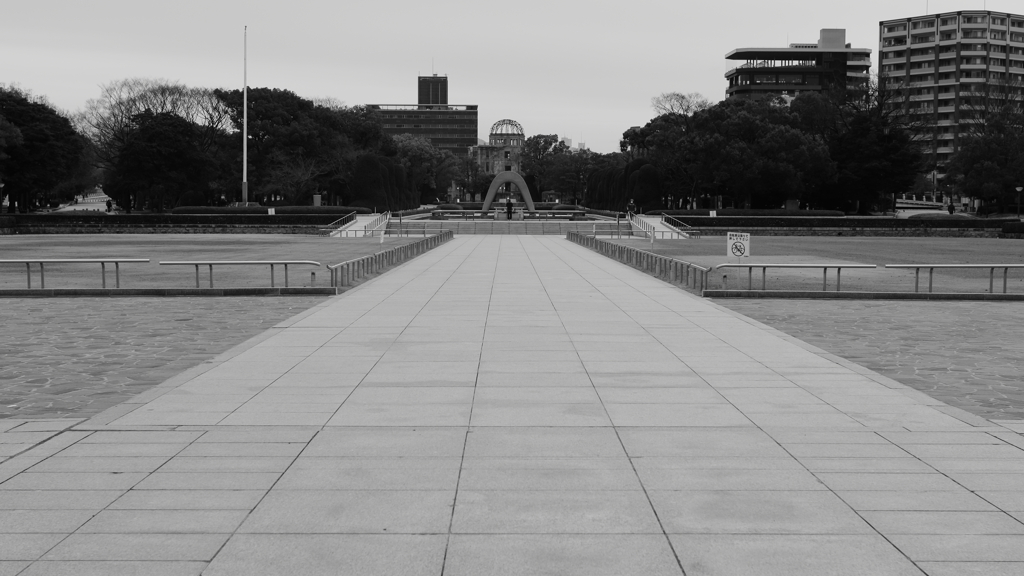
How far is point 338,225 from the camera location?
60.1m

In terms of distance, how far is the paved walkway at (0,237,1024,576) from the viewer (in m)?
4.51

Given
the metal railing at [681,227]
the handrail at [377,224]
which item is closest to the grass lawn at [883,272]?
the metal railing at [681,227]

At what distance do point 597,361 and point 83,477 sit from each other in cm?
577

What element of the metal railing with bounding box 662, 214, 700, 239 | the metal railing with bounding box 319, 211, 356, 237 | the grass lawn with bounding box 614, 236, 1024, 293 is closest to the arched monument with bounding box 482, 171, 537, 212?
the metal railing with bounding box 319, 211, 356, 237

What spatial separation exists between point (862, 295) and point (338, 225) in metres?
45.8

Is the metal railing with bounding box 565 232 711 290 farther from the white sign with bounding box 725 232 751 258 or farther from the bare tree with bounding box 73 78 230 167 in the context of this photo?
the bare tree with bounding box 73 78 230 167

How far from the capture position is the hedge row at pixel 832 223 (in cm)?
5666

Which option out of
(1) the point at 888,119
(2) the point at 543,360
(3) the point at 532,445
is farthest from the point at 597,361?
(1) the point at 888,119

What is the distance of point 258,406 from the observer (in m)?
7.93

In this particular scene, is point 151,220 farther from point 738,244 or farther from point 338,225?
point 738,244

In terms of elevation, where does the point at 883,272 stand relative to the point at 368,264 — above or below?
below

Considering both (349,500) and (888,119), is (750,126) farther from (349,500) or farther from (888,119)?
(349,500)

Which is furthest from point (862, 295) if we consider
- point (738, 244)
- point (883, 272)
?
point (883, 272)

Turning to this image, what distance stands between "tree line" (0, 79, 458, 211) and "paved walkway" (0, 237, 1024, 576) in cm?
5883
